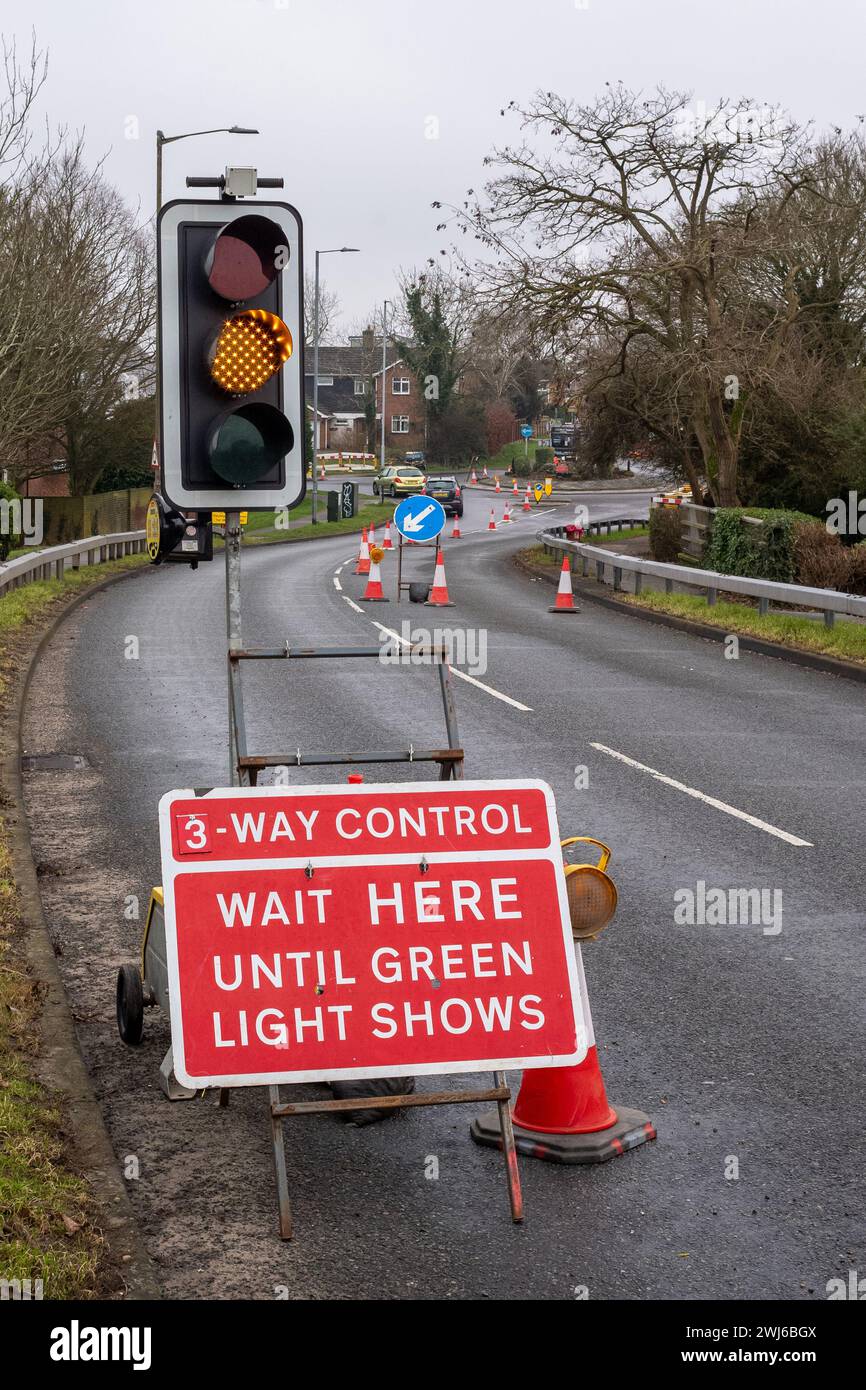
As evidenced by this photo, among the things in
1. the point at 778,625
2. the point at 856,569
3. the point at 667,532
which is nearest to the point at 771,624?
the point at 778,625

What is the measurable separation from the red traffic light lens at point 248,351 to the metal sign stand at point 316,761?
489mm

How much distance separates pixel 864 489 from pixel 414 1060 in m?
25.7

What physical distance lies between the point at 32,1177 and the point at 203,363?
280cm

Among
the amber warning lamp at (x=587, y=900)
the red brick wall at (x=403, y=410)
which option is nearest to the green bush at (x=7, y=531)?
the amber warning lamp at (x=587, y=900)

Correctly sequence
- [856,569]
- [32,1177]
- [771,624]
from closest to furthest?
[32,1177]
[771,624]
[856,569]

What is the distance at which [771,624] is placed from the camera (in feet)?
65.1

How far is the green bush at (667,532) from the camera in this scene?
31.6 metres

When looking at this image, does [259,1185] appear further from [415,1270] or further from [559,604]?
[559,604]

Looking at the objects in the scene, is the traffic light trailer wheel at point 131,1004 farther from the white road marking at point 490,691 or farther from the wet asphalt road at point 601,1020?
the white road marking at point 490,691

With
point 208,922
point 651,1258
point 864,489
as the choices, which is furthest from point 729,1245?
point 864,489

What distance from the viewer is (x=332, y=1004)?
4.60 meters

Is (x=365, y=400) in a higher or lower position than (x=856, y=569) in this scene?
higher

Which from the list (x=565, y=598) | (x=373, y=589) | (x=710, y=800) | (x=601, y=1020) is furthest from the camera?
(x=373, y=589)

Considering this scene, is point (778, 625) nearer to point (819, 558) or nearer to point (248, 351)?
point (819, 558)
